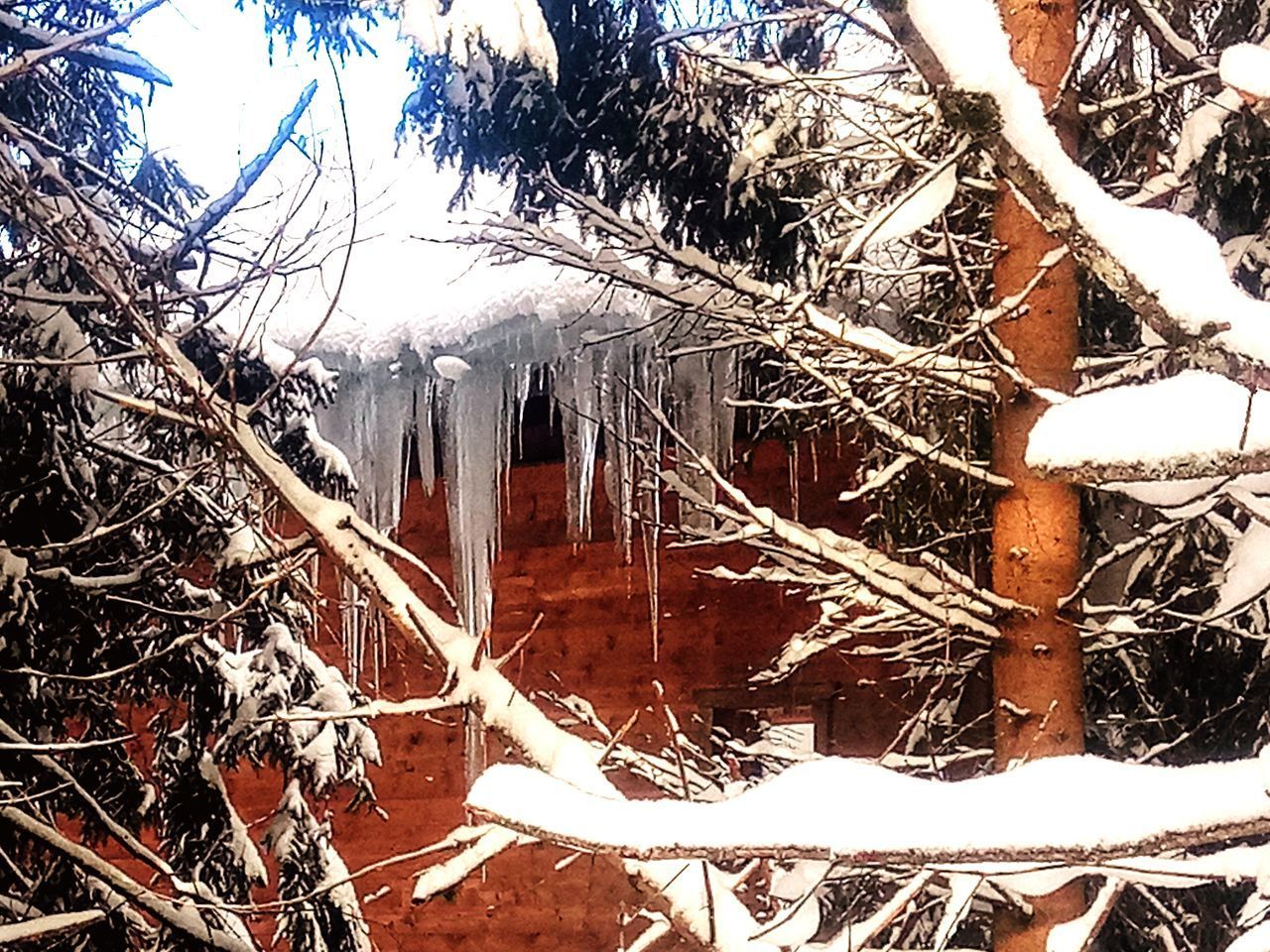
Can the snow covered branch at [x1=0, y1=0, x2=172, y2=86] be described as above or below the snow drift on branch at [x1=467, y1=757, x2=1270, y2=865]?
above

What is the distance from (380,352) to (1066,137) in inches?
121

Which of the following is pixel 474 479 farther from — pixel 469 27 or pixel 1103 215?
pixel 1103 215

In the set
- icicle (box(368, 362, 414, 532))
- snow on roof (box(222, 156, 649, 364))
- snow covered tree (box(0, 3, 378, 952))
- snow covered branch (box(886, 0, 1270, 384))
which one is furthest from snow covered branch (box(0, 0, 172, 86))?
snow covered branch (box(886, 0, 1270, 384))

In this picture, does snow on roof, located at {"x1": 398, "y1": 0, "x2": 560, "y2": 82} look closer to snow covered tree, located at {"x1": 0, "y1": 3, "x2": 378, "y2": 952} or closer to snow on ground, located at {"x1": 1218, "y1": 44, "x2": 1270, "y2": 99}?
snow covered tree, located at {"x1": 0, "y1": 3, "x2": 378, "y2": 952}

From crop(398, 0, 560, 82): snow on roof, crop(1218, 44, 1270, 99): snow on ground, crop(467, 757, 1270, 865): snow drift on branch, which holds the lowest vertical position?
crop(467, 757, 1270, 865): snow drift on branch

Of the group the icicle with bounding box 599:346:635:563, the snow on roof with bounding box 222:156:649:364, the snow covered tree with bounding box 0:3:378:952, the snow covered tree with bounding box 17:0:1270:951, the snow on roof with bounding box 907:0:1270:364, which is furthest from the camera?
the icicle with bounding box 599:346:635:563

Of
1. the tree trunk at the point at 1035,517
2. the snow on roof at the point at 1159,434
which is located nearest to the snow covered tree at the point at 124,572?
the tree trunk at the point at 1035,517

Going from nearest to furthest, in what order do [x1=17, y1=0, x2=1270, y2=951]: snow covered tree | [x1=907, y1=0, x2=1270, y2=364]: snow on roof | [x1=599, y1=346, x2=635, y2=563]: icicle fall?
[x1=907, y1=0, x2=1270, y2=364]: snow on roof → [x1=17, y1=0, x2=1270, y2=951]: snow covered tree → [x1=599, y1=346, x2=635, y2=563]: icicle

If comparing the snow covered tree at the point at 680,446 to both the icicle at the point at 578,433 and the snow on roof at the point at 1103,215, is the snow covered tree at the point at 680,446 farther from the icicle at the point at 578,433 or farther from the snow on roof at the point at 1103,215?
the snow on roof at the point at 1103,215

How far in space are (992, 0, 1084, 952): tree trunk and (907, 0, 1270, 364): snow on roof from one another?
1.59 m

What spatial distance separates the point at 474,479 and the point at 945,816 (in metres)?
4.07

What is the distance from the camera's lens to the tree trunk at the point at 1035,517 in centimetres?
249

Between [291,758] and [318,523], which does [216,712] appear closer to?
[291,758]

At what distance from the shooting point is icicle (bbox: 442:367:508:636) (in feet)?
15.9
